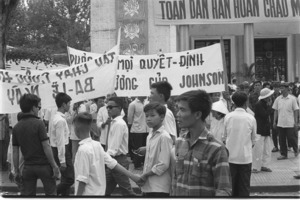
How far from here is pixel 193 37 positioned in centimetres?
2792

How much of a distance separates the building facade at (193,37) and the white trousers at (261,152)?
13.0 meters

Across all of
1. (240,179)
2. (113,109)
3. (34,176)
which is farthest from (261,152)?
(34,176)

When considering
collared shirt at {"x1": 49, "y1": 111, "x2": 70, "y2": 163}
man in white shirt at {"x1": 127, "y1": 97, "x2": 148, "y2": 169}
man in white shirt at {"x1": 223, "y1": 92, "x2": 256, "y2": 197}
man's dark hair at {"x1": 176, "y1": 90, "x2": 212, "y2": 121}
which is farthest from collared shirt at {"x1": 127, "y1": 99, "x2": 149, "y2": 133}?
man's dark hair at {"x1": 176, "y1": 90, "x2": 212, "y2": 121}

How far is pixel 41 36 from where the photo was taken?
2448 inches

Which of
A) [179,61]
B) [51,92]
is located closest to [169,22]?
[179,61]

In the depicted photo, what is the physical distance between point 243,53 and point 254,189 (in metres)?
18.8

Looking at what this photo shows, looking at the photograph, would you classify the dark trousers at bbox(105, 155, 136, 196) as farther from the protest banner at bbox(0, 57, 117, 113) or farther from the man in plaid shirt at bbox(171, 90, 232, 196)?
the man in plaid shirt at bbox(171, 90, 232, 196)

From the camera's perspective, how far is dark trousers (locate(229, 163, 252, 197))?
23.8 feet

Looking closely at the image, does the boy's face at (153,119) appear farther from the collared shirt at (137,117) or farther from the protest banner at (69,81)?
the collared shirt at (137,117)

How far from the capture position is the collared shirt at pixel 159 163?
5414 millimetres

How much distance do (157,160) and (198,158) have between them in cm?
146

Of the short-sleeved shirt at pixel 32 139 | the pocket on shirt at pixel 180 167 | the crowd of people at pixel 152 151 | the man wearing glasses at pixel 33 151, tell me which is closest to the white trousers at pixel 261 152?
the crowd of people at pixel 152 151

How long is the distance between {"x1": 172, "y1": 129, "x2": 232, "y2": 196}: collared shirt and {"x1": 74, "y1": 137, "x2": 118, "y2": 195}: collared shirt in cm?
147

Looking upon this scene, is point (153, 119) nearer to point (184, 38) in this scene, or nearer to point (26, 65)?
point (26, 65)
